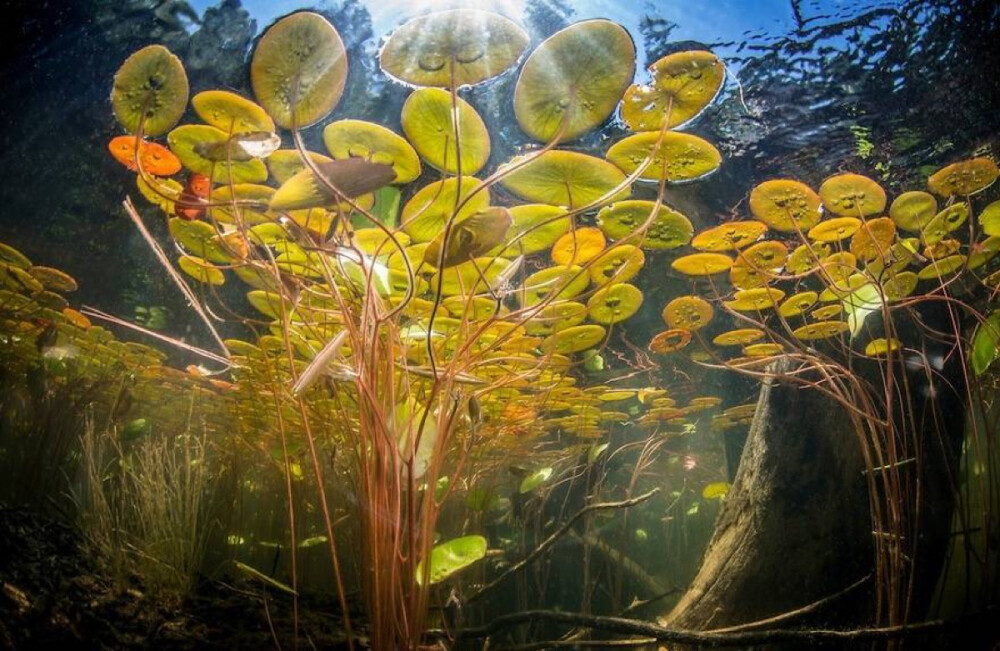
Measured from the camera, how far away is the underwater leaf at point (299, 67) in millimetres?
1789

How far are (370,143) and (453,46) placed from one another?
0.98 metres

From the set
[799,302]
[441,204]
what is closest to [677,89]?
[441,204]

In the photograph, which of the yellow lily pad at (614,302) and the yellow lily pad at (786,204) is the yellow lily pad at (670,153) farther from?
the yellow lily pad at (614,302)

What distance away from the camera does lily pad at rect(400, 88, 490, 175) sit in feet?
7.25

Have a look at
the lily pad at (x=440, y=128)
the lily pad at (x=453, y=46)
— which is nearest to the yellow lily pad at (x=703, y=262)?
the lily pad at (x=440, y=128)

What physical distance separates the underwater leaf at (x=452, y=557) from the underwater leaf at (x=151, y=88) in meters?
2.21

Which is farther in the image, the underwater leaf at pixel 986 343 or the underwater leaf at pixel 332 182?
the underwater leaf at pixel 986 343

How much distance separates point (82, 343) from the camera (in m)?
8.37

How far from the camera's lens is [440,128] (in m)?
2.38

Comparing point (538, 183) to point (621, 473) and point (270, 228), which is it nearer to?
point (270, 228)

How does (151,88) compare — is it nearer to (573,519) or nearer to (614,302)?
(573,519)

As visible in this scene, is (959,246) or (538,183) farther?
(959,246)

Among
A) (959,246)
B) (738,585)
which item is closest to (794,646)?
(738,585)

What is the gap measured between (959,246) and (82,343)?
472 inches
